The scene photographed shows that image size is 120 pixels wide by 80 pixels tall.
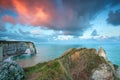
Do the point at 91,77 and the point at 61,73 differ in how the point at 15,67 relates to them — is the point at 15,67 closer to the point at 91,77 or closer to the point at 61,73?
the point at 61,73

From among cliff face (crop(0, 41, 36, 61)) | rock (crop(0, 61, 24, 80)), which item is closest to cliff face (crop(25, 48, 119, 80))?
rock (crop(0, 61, 24, 80))

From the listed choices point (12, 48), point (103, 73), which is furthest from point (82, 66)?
point (12, 48)

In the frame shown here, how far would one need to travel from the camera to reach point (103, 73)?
1385 cm

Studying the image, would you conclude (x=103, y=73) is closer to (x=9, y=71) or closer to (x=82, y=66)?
(x=82, y=66)

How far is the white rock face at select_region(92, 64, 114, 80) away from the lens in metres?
13.8

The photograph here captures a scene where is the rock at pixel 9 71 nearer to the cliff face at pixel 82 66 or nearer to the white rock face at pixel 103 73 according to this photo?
the cliff face at pixel 82 66

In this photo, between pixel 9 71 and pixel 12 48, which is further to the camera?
pixel 12 48

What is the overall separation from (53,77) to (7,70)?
3230 mm

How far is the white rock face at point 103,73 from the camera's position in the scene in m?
13.8

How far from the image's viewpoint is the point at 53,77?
11.0 m

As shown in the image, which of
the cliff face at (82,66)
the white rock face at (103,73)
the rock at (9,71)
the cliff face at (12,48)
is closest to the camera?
the rock at (9,71)

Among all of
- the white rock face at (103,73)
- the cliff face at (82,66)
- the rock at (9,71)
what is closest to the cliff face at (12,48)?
the cliff face at (82,66)

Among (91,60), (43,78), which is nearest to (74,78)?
(91,60)

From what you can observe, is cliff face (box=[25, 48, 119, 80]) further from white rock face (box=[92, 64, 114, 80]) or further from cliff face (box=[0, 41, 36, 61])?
cliff face (box=[0, 41, 36, 61])
